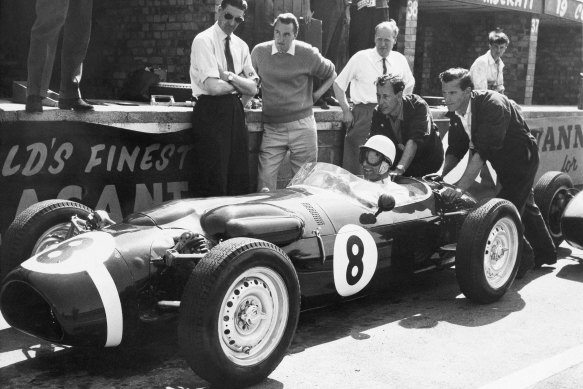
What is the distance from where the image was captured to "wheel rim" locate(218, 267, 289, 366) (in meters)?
3.76

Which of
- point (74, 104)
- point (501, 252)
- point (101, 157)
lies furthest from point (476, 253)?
point (74, 104)

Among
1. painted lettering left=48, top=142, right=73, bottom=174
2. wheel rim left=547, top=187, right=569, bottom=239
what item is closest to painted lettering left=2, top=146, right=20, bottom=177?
painted lettering left=48, top=142, right=73, bottom=174

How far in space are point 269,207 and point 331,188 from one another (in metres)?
0.73

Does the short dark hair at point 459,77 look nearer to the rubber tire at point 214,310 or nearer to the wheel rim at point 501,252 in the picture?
the wheel rim at point 501,252

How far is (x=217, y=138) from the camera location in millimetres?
6301

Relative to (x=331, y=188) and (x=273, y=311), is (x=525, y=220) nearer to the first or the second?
(x=331, y=188)

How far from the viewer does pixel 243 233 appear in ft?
13.7

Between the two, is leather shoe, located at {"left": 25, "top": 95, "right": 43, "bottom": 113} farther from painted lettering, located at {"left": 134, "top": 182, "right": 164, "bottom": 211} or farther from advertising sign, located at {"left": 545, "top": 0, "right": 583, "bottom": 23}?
advertising sign, located at {"left": 545, "top": 0, "right": 583, "bottom": 23}

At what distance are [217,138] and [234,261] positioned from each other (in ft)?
9.06

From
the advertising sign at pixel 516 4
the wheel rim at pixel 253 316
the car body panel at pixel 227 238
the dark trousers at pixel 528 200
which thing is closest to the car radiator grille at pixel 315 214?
the car body panel at pixel 227 238

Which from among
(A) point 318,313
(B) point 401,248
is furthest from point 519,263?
(A) point 318,313

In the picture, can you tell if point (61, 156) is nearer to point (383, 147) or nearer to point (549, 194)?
point (383, 147)

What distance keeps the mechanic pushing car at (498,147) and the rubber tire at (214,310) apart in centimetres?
245

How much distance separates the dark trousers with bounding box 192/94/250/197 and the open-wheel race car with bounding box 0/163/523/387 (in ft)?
3.92
